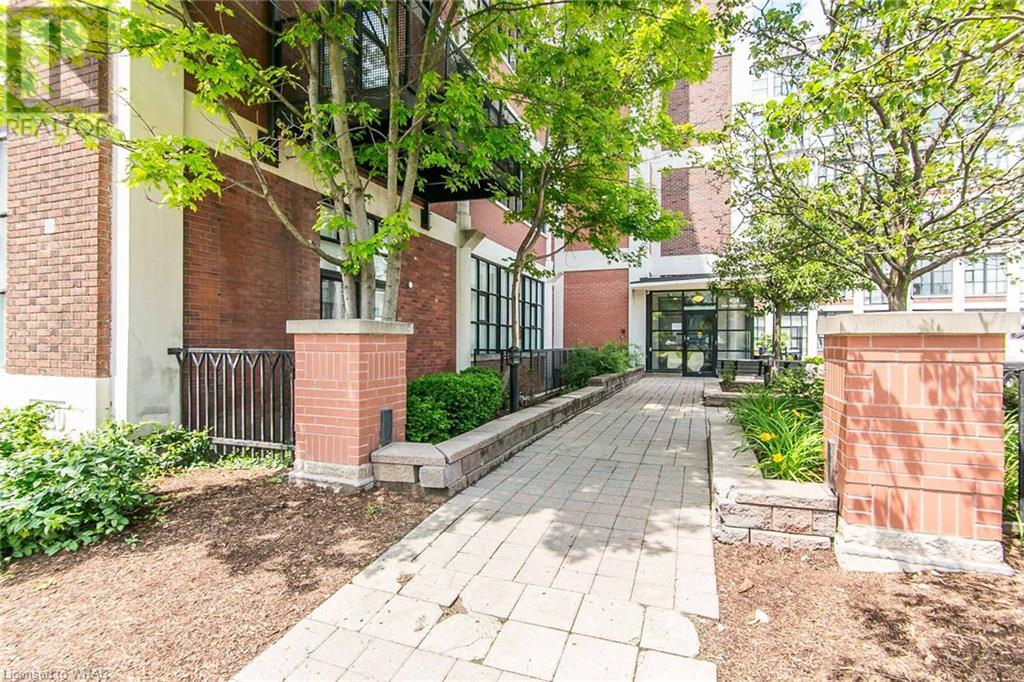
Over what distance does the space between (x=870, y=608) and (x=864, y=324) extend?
1.58 metres

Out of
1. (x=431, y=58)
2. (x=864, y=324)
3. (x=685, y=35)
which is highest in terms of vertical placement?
(x=685, y=35)

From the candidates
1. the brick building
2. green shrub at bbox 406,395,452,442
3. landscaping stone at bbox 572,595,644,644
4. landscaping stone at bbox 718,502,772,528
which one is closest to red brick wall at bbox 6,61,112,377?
the brick building

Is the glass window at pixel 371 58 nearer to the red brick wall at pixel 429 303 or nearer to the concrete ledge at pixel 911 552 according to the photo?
the red brick wall at pixel 429 303

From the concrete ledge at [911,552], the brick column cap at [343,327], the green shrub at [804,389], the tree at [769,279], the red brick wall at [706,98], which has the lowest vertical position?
the concrete ledge at [911,552]

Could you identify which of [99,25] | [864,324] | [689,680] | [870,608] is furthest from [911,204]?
[99,25]

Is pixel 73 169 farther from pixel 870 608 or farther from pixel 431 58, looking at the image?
pixel 870 608

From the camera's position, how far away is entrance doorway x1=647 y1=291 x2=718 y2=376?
17.6m

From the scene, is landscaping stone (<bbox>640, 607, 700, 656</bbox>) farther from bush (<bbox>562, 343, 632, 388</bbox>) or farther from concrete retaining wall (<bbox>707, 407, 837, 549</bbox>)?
bush (<bbox>562, 343, 632, 388</bbox>)

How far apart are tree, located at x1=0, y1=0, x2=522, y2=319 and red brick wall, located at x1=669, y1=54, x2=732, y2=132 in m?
14.8

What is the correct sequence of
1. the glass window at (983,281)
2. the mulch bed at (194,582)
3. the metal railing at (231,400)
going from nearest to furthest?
the mulch bed at (194,582)
the metal railing at (231,400)
the glass window at (983,281)

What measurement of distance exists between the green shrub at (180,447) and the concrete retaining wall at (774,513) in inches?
187

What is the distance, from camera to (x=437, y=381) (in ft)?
18.2

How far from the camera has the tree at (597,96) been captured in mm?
5141

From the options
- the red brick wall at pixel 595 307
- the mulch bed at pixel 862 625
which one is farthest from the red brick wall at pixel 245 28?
the red brick wall at pixel 595 307
